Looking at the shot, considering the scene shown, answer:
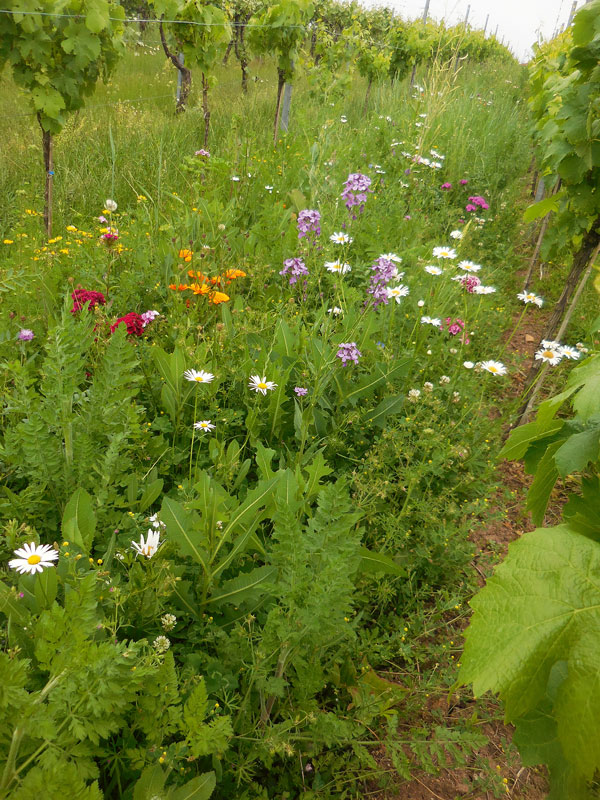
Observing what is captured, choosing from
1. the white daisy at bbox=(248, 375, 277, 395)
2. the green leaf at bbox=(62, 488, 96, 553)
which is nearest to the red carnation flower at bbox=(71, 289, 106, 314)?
the white daisy at bbox=(248, 375, 277, 395)

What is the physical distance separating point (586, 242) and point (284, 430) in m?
1.81

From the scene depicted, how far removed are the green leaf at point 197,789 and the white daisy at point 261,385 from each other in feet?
4.25

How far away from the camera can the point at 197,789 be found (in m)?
1.10

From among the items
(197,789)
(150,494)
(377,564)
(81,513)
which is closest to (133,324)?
(150,494)

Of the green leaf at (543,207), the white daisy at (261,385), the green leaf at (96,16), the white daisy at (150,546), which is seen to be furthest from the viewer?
the green leaf at (96,16)

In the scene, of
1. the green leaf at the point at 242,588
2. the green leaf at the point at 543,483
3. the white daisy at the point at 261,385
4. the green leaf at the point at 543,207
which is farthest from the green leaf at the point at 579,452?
the green leaf at the point at 543,207

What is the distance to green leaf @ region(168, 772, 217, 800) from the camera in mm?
1094

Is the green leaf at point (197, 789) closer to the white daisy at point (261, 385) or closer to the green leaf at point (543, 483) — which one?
the green leaf at point (543, 483)

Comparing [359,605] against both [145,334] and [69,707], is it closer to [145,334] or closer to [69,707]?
[69,707]

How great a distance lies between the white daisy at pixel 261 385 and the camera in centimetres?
211

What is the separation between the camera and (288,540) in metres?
1.20

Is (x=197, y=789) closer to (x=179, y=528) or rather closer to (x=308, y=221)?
(x=179, y=528)

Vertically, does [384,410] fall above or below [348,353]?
below

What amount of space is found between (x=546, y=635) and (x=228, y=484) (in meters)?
1.19
